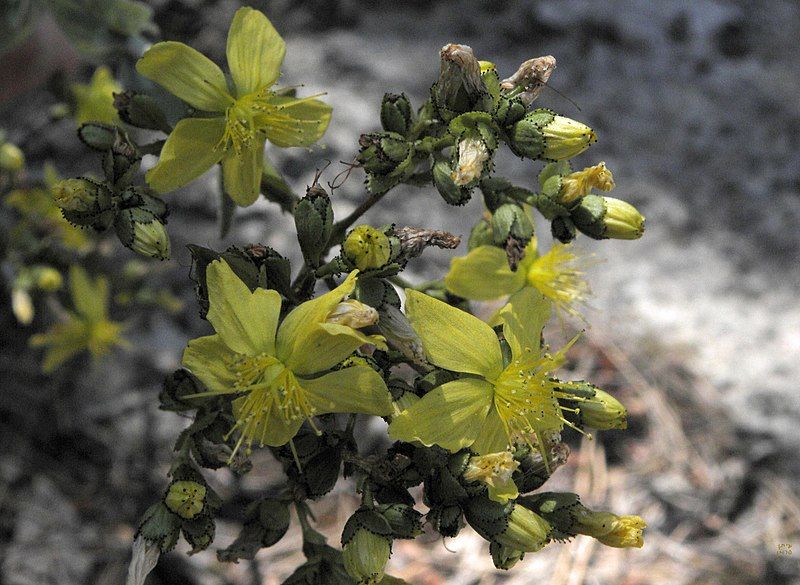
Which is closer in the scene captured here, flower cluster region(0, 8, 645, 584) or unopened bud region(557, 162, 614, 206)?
flower cluster region(0, 8, 645, 584)

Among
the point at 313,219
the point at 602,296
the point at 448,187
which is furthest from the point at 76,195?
the point at 602,296

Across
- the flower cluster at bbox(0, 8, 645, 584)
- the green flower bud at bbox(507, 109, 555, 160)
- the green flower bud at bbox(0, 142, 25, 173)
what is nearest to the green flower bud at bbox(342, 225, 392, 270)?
the flower cluster at bbox(0, 8, 645, 584)

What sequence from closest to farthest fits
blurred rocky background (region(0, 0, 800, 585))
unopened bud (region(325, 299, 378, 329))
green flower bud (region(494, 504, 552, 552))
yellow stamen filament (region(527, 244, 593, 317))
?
unopened bud (region(325, 299, 378, 329)) < green flower bud (region(494, 504, 552, 552)) < yellow stamen filament (region(527, 244, 593, 317)) < blurred rocky background (region(0, 0, 800, 585))

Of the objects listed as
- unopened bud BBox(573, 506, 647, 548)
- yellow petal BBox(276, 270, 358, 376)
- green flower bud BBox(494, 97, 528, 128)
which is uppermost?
green flower bud BBox(494, 97, 528, 128)

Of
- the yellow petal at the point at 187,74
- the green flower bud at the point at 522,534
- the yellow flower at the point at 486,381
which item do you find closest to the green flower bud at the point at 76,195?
the yellow petal at the point at 187,74

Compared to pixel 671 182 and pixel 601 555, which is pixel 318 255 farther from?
pixel 671 182

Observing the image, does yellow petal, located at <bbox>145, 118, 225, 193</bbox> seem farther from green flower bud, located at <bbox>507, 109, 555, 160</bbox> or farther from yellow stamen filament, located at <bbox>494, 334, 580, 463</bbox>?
yellow stamen filament, located at <bbox>494, 334, 580, 463</bbox>

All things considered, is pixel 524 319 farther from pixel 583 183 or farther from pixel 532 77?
pixel 532 77
